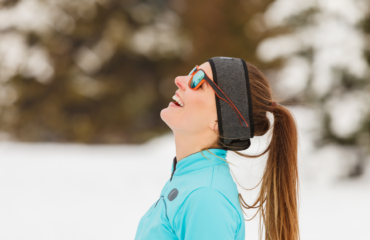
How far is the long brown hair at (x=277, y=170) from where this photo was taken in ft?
4.91

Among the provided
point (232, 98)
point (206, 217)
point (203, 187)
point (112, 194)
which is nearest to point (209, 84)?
point (232, 98)

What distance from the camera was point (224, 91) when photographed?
144 cm

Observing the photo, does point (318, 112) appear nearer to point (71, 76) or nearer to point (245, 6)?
point (245, 6)

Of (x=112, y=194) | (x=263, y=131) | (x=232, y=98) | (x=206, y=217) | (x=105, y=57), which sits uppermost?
(x=105, y=57)

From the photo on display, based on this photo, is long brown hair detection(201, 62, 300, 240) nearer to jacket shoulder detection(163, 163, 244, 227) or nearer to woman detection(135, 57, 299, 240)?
woman detection(135, 57, 299, 240)

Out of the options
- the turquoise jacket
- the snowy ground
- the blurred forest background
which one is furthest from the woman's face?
the blurred forest background

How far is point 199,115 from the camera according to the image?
1.46 meters

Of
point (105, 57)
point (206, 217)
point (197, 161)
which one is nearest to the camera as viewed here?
point (206, 217)

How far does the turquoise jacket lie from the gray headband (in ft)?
Answer: 0.31

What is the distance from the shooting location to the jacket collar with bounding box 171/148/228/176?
4.57ft

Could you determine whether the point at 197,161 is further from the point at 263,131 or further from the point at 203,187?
the point at 263,131

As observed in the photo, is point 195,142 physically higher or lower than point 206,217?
higher

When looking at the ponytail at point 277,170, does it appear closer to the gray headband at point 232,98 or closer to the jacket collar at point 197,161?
the gray headband at point 232,98

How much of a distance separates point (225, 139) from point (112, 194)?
4.68 metres
